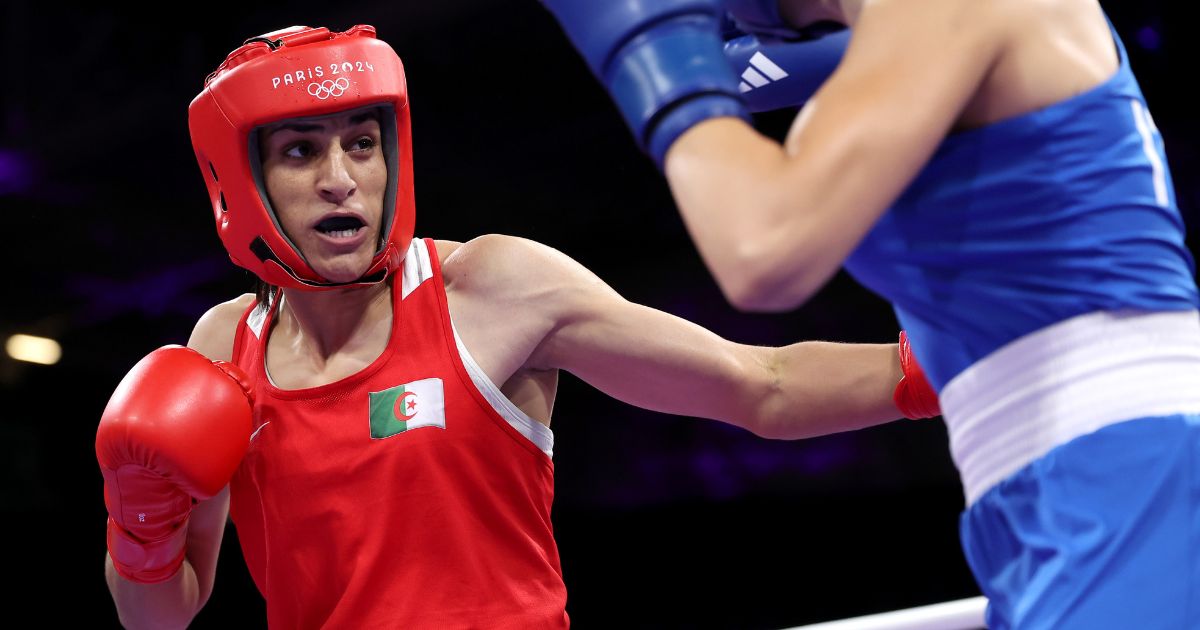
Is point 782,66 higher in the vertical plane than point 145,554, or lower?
higher

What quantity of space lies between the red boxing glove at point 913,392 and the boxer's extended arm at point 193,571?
3.92ft

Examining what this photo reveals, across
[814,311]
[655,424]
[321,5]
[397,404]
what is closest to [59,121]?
[321,5]

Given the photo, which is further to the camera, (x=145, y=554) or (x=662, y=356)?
(x=145, y=554)

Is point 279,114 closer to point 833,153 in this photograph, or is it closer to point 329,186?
point 329,186

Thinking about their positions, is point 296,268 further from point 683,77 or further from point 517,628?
point 683,77

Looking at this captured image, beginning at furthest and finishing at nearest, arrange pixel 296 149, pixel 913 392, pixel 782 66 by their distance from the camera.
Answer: pixel 296 149 < pixel 913 392 < pixel 782 66

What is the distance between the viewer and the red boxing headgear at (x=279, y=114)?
74.7 inches

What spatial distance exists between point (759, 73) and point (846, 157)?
516 millimetres

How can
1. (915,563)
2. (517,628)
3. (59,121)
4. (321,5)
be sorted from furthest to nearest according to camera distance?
1. (915,563)
2. (59,121)
3. (321,5)
4. (517,628)

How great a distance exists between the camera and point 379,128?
6.68ft

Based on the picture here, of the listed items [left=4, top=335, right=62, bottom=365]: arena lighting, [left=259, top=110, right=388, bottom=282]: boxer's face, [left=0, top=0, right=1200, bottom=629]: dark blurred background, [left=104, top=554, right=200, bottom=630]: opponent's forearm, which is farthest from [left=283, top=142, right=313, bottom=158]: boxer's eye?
[left=4, top=335, right=62, bottom=365]: arena lighting

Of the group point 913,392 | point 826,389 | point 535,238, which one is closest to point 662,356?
point 826,389

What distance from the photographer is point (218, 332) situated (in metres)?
2.17

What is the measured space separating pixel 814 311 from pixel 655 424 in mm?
928
